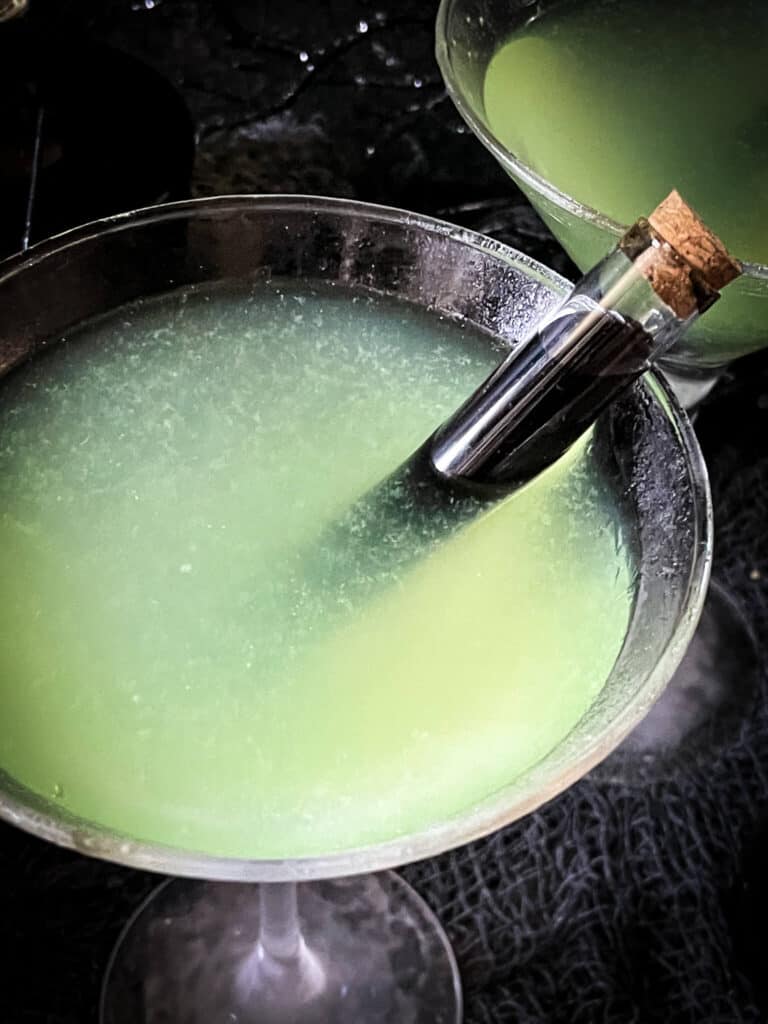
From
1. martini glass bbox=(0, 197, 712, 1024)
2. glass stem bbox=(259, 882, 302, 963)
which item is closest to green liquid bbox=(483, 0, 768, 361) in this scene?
martini glass bbox=(0, 197, 712, 1024)

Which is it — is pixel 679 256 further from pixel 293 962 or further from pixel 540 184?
pixel 293 962

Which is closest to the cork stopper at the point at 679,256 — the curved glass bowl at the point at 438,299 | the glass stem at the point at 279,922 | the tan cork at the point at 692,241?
the tan cork at the point at 692,241

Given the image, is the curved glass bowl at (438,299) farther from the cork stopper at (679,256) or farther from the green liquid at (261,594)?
the cork stopper at (679,256)

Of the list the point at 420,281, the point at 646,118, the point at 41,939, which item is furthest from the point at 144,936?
the point at 646,118

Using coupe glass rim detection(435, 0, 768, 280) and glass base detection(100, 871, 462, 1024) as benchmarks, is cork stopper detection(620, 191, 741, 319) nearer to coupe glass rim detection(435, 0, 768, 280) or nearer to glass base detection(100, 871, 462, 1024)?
coupe glass rim detection(435, 0, 768, 280)

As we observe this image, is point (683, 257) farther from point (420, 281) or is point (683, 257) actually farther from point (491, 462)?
point (420, 281)

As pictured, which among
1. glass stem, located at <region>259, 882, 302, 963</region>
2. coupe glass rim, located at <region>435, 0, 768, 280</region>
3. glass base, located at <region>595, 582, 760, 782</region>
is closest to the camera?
coupe glass rim, located at <region>435, 0, 768, 280</region>
